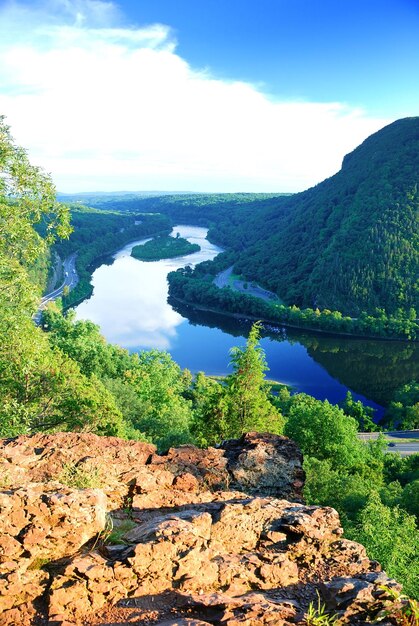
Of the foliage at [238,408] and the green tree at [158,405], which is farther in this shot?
the green tree at [158,405]

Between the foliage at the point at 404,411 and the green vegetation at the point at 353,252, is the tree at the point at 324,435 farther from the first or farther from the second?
the green vegetation at the point at 353,252

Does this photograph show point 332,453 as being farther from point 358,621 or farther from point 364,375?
point 364,375

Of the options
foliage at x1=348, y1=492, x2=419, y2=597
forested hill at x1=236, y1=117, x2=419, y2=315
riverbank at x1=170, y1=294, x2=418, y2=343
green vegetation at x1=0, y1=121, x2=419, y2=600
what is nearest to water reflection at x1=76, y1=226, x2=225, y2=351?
riverbank at x1=170, y1=294, x2=418, y2=343

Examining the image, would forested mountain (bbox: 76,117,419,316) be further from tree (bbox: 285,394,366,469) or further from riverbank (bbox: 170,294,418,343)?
tree (bbox: 285,394,366,469)

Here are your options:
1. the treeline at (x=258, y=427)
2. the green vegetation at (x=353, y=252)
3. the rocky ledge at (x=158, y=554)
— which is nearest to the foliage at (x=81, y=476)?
the rocky ledge at (x=158, y=554)

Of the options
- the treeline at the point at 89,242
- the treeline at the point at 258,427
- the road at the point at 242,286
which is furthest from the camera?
the road at the point at 242,286

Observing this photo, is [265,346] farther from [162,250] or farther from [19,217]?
[162,250]
